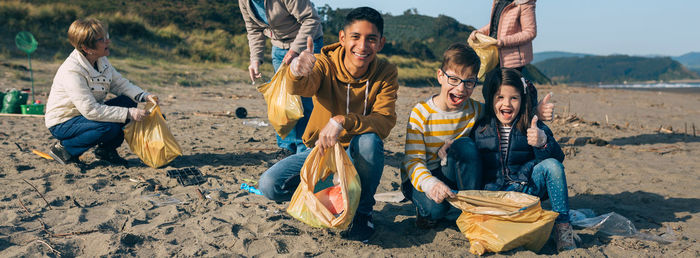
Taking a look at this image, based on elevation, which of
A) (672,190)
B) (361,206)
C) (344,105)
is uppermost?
(344,105)

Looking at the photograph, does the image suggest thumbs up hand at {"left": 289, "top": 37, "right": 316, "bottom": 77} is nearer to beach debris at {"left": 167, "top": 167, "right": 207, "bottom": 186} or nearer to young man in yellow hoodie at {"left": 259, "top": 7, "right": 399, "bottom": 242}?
young man in yellow hoodie at {"left": 259, "top": 7, "right": 399, "bottom": 242}

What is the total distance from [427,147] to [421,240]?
0.54 m

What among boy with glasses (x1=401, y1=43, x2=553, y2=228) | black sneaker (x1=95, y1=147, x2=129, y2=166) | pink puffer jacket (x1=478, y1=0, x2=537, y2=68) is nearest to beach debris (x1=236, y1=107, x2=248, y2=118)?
black sneaker (x1=95, y1=147, x2=129, y2=166)

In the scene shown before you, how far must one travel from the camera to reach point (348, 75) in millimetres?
2547

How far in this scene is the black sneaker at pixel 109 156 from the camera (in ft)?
13.1

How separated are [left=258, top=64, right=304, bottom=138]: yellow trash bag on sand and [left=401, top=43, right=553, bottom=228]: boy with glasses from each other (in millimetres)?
862

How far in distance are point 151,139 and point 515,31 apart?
3.30 meters

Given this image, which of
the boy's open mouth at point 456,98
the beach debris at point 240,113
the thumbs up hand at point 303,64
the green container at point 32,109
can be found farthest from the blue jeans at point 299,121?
the green container at point 32,109

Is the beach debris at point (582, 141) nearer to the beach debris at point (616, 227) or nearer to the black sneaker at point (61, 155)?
the beach debris at point (616, 227)

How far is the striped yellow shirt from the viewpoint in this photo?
255 centimetres

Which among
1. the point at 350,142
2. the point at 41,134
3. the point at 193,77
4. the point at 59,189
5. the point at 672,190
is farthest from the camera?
the point at 193,77

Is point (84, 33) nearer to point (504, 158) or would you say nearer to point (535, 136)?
point (504, 158)

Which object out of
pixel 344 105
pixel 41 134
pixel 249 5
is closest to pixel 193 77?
pixel 41 134

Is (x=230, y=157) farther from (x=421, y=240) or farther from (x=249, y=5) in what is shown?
(x=421, y=240)
